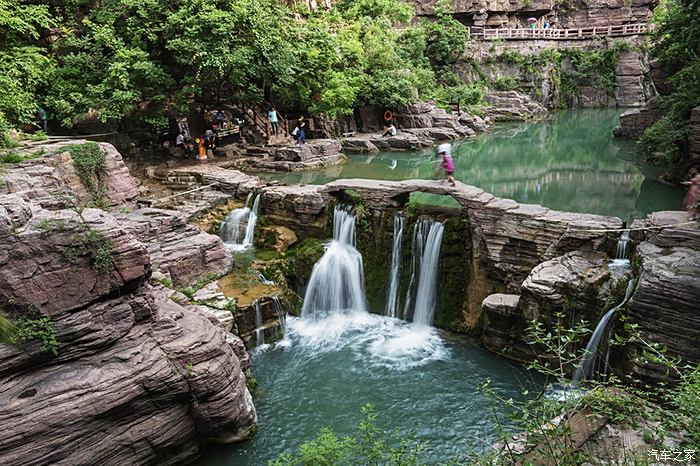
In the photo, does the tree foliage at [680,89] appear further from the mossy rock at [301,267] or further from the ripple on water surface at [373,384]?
the mossy rock at [301,267]

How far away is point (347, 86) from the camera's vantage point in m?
23.9

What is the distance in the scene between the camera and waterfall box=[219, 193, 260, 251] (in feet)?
47.2

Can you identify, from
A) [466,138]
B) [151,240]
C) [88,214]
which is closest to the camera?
[88,214]

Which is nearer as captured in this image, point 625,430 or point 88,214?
point 625,430

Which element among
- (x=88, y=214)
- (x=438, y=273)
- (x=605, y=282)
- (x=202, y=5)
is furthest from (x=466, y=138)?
(x=88, y=214)

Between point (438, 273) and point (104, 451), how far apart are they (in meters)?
7.68

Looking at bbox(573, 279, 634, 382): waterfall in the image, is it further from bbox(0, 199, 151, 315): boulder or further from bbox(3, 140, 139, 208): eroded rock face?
bbox(3, 140, 139, 208): eroded rock face

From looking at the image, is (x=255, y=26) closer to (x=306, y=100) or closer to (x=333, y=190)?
(x=306, y=100)

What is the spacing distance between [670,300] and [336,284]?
23.7 feet

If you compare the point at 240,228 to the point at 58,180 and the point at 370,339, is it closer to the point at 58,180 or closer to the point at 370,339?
the point at 58,180

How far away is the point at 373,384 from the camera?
964 cm

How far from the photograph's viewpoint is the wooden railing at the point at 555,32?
37.8m

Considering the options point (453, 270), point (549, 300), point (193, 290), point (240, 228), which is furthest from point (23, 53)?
point (549, 300)

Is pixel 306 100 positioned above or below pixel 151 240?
above
